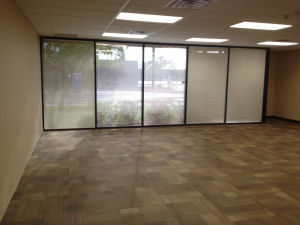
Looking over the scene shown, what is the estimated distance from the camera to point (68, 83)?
23.9 ft

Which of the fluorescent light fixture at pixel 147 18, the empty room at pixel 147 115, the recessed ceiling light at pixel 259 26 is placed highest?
the recessed ceiling light at pixel 259 26

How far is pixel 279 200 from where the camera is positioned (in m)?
3.45

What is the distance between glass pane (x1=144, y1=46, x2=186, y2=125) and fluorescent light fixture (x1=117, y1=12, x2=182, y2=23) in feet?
10.4

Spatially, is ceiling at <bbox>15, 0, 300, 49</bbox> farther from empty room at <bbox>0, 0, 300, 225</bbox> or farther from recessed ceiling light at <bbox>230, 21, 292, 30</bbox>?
recessed ceiling light at <bbox>230, 21, 292, 30</bbox>

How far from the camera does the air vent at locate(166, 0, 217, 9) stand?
10.8 feet

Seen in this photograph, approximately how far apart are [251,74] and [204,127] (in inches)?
92.4

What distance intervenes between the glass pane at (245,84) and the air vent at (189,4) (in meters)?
5.25

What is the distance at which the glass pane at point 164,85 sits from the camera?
7.85 metres

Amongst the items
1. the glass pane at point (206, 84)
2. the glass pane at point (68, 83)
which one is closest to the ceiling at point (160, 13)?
the glass pane at point (68, 83)

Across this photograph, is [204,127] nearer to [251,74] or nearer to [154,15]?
[251,74]

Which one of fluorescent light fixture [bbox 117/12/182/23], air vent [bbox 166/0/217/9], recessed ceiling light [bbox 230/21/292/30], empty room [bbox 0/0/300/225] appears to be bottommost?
empty room [bbox 0/0/300/225]

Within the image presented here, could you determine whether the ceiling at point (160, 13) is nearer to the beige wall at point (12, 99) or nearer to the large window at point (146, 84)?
the beige wall at point (12, 99)

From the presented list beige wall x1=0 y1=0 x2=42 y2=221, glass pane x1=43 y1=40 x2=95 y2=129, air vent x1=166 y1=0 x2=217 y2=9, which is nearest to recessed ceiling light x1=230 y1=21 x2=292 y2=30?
air vent x1=166 y1=0 x2=217 y2=9

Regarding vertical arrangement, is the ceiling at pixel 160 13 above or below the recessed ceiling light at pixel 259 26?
below
